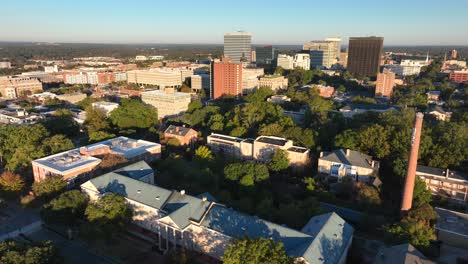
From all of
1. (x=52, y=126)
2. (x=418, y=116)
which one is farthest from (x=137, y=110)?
(x=418, y=116)

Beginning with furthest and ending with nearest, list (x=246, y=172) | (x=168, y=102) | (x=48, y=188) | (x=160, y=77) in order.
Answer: (x=160, y=77)
(x=168, y=102)
(x=246, y=172)
(x=48, y=188)

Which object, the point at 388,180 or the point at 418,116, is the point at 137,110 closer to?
the point at 388,180

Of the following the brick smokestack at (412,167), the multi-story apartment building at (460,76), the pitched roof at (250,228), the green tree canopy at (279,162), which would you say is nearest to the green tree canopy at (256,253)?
the pitched roof at (250,228)

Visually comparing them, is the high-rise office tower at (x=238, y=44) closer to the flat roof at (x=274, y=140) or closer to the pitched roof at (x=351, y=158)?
the flat roof at (x=274, y=140)

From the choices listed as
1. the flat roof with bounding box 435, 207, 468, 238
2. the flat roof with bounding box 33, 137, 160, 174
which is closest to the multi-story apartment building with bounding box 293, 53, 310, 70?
the flat roof with bounding box 33, 137, 160, 174

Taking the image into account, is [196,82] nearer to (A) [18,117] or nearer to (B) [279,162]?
(A) [18,117]

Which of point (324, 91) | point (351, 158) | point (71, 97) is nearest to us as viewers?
point (351, 158)

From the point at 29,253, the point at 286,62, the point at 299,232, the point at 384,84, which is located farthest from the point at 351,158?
the point at 286,62
